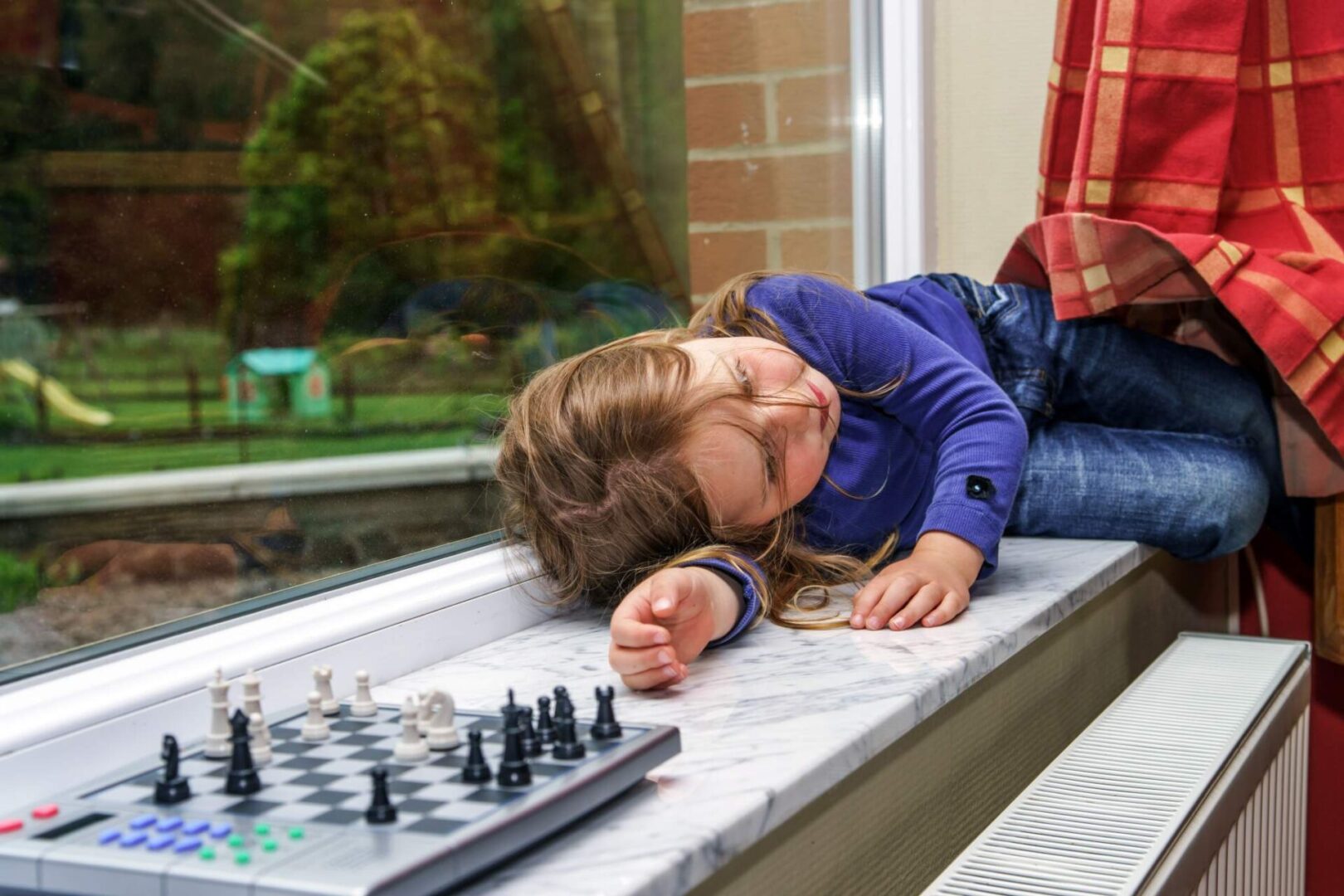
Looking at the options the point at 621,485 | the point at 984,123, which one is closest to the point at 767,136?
the point at 984,123

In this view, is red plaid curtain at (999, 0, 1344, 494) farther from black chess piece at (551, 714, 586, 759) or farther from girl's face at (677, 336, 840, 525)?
black chess piece at (551, 714, 586, 759)

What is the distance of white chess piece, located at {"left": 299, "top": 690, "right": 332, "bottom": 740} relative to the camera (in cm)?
61

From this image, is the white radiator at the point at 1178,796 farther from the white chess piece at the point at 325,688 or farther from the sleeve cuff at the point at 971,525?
the white chess piece at the point at 325,688

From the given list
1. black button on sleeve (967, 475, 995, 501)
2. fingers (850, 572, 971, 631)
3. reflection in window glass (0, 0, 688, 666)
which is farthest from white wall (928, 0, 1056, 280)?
fingers (850, 572, 971, 631)

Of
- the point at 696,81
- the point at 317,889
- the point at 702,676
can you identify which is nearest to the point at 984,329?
the point at 696,81

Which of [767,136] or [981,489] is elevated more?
[767,136]

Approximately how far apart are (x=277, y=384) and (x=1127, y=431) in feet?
3.01

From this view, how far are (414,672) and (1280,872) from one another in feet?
2.78

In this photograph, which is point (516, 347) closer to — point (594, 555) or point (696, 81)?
point (594, 555)

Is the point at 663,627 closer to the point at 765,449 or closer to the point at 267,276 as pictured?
Answer: the point at 765,449

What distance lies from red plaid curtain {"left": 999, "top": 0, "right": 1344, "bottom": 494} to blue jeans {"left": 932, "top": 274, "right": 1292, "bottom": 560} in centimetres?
7

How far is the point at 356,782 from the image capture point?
21.2 inches

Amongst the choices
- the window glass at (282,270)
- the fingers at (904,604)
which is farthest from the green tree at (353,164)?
the fingers at (904,604)

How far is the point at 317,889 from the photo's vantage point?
0.43 meters
